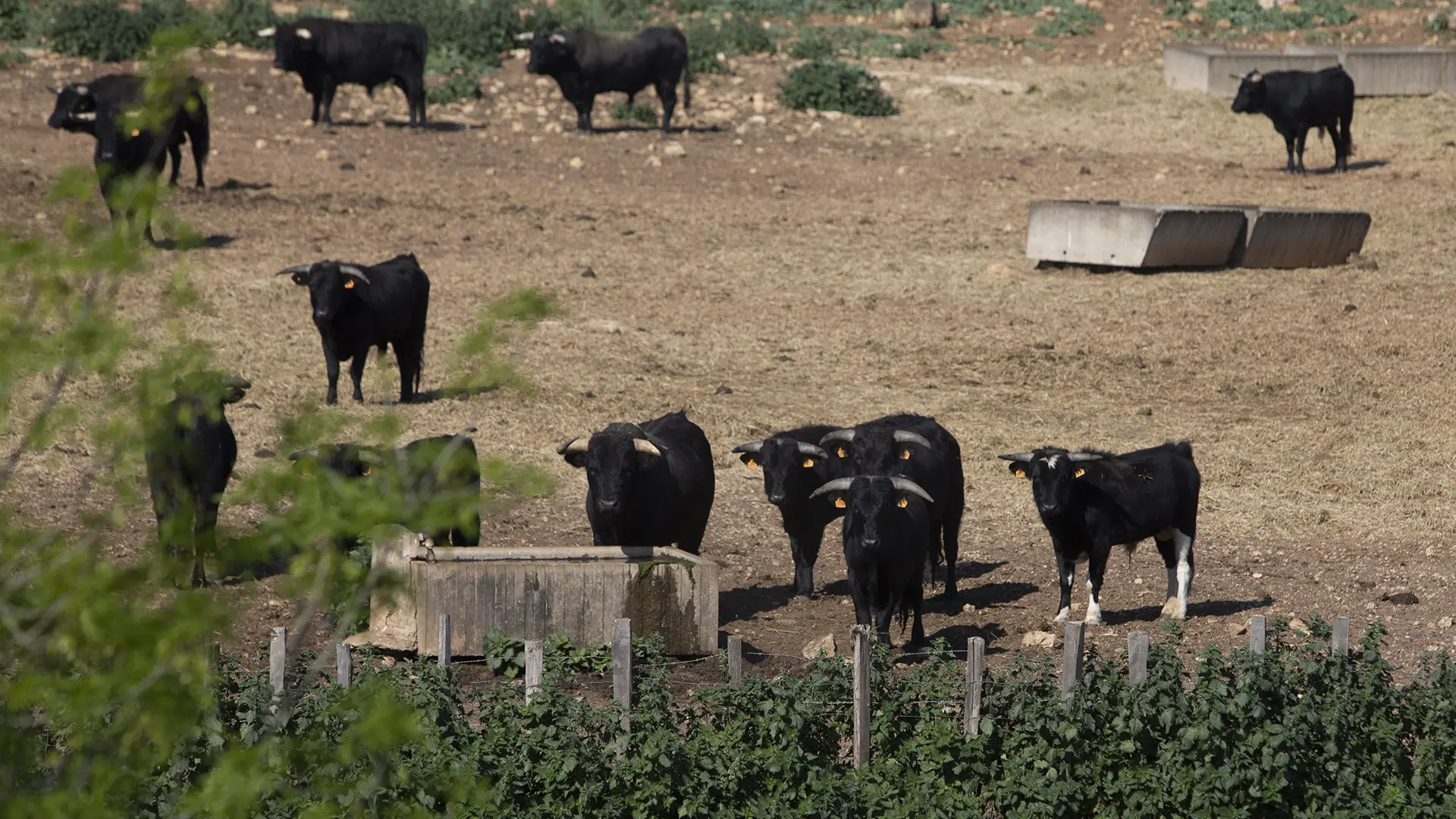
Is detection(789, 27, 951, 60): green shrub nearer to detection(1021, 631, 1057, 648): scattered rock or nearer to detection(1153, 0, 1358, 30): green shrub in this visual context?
detection(1153, 0, 1358, 30): green shrub

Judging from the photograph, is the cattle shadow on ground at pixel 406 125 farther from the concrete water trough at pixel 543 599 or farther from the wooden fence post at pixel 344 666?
the wooden fence post at pixel 344 666

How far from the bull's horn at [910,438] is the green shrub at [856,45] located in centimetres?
2261

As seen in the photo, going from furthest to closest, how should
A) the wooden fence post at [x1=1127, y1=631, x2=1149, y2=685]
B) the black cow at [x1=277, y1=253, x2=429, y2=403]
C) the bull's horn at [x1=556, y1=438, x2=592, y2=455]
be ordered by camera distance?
the black cow at [x1=277, y1=253, x2=429, y2=403] → the bull's horn at [x1=556, y1=438, x2=592, y2=455] → the wooden fence post at [x1=1127, y1=631, x2=1149, y2=685]

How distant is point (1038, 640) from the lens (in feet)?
39.6

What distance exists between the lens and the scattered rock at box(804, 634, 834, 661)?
11.6m

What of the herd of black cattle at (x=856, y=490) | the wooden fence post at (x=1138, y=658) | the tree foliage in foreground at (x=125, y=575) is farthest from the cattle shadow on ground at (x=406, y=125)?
the tree foliage in foreground at (x=125, y=575)

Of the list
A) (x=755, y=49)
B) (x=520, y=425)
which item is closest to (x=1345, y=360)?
(x=520, y=425)

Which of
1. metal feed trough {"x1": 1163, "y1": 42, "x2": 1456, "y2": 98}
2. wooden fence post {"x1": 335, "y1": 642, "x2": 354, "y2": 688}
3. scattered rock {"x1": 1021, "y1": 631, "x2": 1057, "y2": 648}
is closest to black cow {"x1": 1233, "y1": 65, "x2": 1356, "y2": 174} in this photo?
metal feed trough {"x1": 1163, "y1": 42, "x2": 1456, "y2": 98}

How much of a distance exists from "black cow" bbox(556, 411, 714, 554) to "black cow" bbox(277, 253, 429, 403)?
4.80 meters

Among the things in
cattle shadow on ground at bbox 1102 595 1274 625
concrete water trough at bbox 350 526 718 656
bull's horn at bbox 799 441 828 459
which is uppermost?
bull's horn at bbox 799 441 828 459

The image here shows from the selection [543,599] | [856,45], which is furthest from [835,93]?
[543,599]

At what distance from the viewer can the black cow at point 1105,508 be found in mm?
12461

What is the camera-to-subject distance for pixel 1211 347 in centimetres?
2053

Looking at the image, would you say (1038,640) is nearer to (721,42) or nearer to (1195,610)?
(1195,610)
